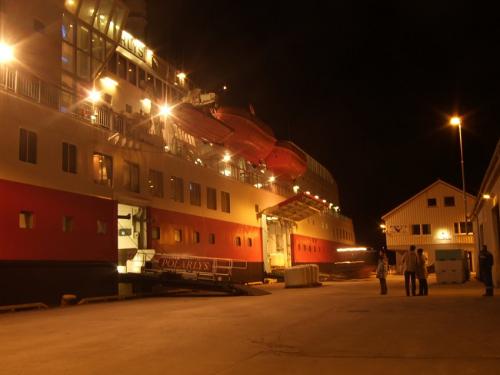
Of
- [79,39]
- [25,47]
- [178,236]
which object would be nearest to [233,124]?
[178,236]

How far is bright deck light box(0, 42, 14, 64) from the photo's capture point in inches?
795

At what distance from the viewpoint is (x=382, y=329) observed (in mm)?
10172

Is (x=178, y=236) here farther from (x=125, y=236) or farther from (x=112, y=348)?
(x=112, y=348)

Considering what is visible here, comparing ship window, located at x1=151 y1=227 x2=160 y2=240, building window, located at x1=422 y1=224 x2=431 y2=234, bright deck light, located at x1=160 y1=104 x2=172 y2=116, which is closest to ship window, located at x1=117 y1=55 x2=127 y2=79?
bright deck light, located at x1=160 y1=104 x2=172 y2=116

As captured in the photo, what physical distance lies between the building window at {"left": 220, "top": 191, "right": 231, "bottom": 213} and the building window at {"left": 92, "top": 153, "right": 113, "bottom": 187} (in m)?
11.4

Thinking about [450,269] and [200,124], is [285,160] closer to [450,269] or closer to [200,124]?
[200,124]

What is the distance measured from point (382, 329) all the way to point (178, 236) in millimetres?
19854

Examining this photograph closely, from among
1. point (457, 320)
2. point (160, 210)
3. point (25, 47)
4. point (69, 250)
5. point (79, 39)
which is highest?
point (79, 39)

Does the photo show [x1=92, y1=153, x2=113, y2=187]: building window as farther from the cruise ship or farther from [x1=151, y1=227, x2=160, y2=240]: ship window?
[x1=151, y1=227, x2=160, y2=240]: ship window

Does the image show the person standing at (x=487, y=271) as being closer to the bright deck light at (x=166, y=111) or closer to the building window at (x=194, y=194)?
the building window at (x=194, y=194)

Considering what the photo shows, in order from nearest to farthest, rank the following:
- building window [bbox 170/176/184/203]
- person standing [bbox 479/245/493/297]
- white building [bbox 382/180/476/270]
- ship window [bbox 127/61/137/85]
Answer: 1. person standing [bbox 479/245/493/297]
2. building window [bbox 170/176/184/203]
3. ship window [bbox 127/61/137/85]
4. white building [bbox 382/180/476/270]

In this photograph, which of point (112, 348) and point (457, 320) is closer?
point (112, 348)

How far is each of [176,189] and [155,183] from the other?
2.05 m

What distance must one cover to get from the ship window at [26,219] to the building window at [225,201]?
16.7m
